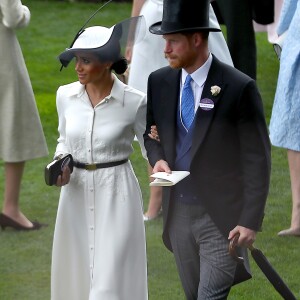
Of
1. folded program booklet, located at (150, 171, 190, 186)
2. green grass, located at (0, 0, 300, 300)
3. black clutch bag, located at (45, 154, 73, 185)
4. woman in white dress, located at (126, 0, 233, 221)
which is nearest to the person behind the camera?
folded program booklet, located at (150, 171, 190, 186)

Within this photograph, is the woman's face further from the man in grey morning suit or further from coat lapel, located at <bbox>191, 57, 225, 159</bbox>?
coat lapel, located at <bbox>191, 57, 225, 159</bbox>

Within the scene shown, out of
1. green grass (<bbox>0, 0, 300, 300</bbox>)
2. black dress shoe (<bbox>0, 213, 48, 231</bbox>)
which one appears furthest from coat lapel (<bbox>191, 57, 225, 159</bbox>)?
black dress shoe (<bbox>0, 213, 48, 231</bbox>)

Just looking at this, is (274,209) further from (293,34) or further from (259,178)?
(259,178)

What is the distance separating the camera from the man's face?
5457 mm

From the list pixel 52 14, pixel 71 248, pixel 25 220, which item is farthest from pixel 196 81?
pixel 52 14

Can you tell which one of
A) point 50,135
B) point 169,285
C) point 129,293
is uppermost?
point 129,293

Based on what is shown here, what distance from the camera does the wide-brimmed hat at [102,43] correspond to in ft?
19.5

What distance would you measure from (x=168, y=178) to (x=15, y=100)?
10.4 ft

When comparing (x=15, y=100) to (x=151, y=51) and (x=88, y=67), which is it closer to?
(x=151, y=51)

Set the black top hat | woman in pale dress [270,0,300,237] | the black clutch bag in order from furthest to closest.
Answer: woman in pale dress [270,0,300,237] < the black clutch bag < the black top hat

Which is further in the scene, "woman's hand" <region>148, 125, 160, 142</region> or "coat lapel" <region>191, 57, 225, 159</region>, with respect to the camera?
"woman's hand" <region>148, 125, 160, 142</region>

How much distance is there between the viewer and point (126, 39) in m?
6.19

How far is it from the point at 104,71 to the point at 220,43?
2.18 m

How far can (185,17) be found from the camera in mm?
5465
